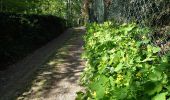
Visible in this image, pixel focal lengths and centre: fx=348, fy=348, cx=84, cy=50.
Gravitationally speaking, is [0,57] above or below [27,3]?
below

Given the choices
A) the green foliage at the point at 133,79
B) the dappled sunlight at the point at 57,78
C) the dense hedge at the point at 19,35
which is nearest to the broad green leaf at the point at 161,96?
the green foliage at the point at 133,79

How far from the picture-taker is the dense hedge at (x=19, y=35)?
47.4ft

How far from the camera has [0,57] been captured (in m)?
13.5

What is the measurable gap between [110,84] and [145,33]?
1920mm

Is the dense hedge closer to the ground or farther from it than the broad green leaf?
closer to the ground

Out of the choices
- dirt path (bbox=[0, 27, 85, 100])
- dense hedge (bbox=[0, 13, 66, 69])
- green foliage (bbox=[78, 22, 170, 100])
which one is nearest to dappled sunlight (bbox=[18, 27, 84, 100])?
dirt path (bbox=[0, 27, 85, 100])

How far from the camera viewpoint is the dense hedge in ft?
47.4

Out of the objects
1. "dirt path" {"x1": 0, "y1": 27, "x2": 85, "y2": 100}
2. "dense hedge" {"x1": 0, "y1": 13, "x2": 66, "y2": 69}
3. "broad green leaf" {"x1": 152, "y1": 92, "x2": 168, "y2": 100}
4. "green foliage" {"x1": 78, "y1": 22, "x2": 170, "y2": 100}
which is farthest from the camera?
"dense hedge" {"x1": 0, "y1": 13, "x2": 66, "y2": 69}

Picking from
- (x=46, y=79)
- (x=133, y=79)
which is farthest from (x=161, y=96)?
(x=46, y=79)

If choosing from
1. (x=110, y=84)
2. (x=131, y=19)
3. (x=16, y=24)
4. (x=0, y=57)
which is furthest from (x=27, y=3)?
(x=110, y=84)

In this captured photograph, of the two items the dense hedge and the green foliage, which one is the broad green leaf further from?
the dense hedge

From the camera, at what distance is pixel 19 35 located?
16.8m

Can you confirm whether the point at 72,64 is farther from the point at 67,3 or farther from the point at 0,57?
the point at 67,3

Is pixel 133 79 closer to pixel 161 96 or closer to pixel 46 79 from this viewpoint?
pixel 161 96
